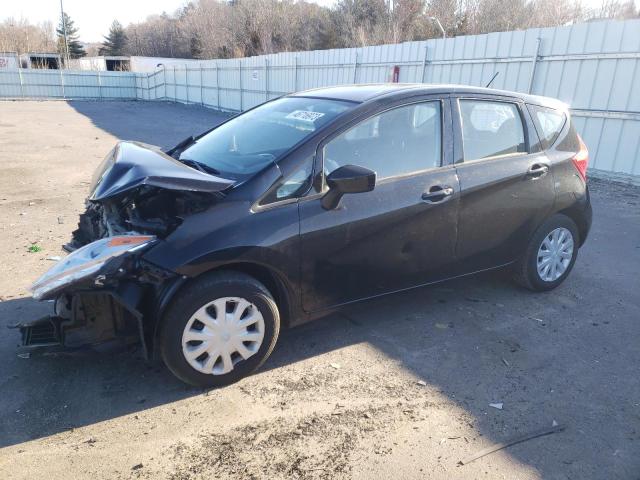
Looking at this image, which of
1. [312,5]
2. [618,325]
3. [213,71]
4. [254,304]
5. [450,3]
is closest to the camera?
[254,304]

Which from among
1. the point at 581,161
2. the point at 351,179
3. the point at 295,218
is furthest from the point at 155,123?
the point at 351,179

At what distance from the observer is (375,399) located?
3100mm

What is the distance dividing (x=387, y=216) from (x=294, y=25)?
4545 centimetres

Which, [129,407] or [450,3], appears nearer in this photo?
[129,407]

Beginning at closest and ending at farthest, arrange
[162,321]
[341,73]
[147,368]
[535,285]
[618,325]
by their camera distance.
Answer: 1. [162,321]
2. [147,368]
3. [618,325]
4. [535,285]
5. [341,73]

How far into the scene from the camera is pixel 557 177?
4.39 metres

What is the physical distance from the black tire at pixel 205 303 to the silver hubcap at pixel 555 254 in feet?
8.59

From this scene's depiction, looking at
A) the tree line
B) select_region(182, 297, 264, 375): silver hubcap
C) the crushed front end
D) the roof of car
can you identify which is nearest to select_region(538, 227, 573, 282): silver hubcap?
the roof of car

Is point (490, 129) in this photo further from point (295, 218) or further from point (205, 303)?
point (205, 303)

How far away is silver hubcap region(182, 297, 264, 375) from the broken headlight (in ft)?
1.74

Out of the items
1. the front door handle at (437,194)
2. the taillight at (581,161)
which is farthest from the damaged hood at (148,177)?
the taillight at (581,161)

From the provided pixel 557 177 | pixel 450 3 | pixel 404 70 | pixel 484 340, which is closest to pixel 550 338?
pixel 484 340

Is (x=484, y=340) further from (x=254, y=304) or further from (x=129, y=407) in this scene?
(x=129, y=407)

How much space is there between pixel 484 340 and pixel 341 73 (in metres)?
14.7
